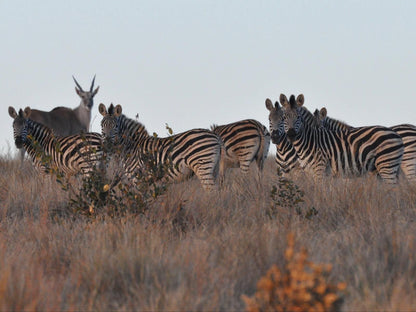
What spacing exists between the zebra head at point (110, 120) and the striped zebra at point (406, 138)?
3.86 meters

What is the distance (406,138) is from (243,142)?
3440 mm

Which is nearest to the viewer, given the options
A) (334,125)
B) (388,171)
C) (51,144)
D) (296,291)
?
(296,291)

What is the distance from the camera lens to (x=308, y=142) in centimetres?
1159

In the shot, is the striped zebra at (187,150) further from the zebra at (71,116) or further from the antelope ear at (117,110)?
the zebra at (71,116)

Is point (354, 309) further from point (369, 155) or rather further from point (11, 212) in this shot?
point (369, 155)

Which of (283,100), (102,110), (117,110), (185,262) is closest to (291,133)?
(283,100)

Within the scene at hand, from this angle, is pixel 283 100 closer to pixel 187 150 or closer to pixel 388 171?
pixel 187 150

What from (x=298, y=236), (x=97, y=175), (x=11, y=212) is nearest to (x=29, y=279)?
(x=298, y=236)

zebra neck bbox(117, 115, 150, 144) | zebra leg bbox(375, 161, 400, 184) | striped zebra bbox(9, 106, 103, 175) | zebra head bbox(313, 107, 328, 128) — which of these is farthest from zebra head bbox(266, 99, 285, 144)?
striped zebra bbox(9, 106, 103, 175)

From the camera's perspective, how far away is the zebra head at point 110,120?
1118 centimetres

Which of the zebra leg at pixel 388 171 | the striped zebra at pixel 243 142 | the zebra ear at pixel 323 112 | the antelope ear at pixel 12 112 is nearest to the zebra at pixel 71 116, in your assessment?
the antelope ear at pixel 12 112

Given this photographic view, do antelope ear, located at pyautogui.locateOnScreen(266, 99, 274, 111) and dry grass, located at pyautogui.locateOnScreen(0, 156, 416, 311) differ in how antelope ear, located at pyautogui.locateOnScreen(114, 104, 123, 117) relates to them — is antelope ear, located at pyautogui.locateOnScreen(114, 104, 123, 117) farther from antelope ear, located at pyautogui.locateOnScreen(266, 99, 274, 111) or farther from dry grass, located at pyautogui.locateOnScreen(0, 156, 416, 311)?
dry grass, located at pyautogui.locateOnScreen(0, 156, 416, 311)

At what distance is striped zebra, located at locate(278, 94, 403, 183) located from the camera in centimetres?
1099

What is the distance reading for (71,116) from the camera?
75.2 ft
